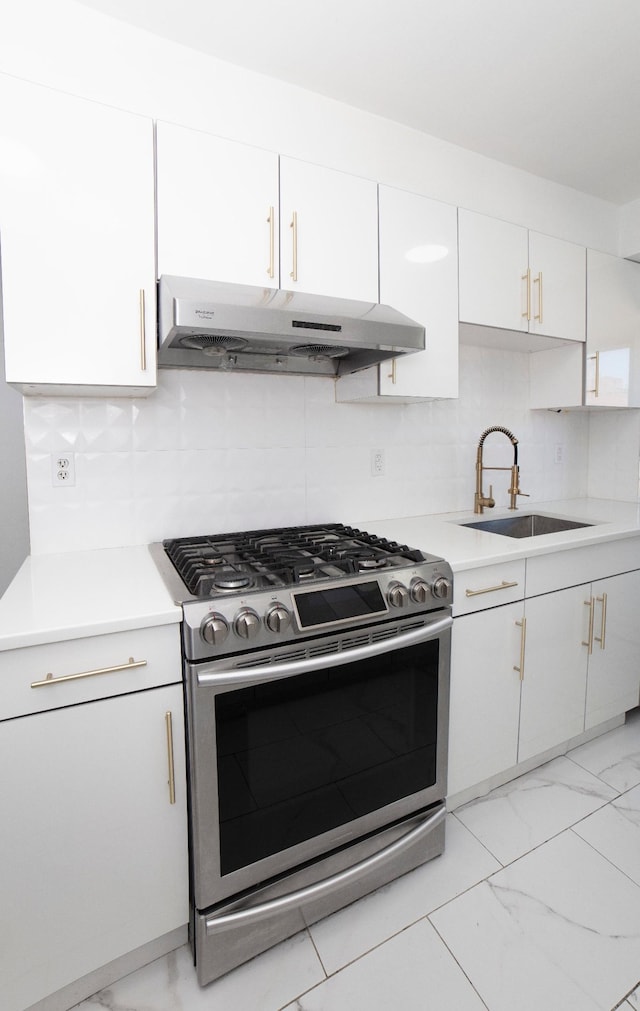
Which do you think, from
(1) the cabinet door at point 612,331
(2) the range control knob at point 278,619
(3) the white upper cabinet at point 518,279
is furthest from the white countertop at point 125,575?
(3) the white upper cabinet at point 518,279

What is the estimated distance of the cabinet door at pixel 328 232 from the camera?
5.34 feet

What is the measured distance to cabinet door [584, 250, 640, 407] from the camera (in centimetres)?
245

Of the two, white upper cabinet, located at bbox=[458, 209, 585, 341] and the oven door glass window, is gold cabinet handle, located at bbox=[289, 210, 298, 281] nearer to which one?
white upper cabinet, located at bbox=[458, 209, 585, 341]

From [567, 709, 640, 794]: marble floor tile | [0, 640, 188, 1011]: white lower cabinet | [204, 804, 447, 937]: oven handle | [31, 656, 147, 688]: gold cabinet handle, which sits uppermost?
[31, 656, 147, 688]: gold cabinet handle

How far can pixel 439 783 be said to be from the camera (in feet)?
5.23

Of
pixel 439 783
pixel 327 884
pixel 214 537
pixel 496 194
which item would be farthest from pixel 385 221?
pixel 327 884

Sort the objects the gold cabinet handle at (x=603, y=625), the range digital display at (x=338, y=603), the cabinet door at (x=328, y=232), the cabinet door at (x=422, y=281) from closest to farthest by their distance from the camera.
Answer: the range digital display at (x=338, y=603) → the cabinet door at (x=328, y=232) → the cabinet door at (x=422, y=281) → the gold cabinet handle at (x=603, y=625)

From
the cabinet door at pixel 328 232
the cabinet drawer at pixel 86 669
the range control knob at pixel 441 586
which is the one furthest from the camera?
the cabinet door at pixel 328 232

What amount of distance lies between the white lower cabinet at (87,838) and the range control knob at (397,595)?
0.59 meters

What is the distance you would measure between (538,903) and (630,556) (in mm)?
1365

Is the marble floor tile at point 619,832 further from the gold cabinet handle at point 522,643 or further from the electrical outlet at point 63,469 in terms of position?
the electrical outlet at point 63,469

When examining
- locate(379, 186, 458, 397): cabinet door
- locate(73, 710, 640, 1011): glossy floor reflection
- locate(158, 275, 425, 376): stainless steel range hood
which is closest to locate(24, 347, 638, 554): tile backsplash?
locate(158, 275, 425, 376): stainless steel range hood

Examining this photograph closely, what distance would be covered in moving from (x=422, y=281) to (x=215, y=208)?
2.59 ft

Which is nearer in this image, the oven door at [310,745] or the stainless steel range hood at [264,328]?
the oven door at [310,745]
